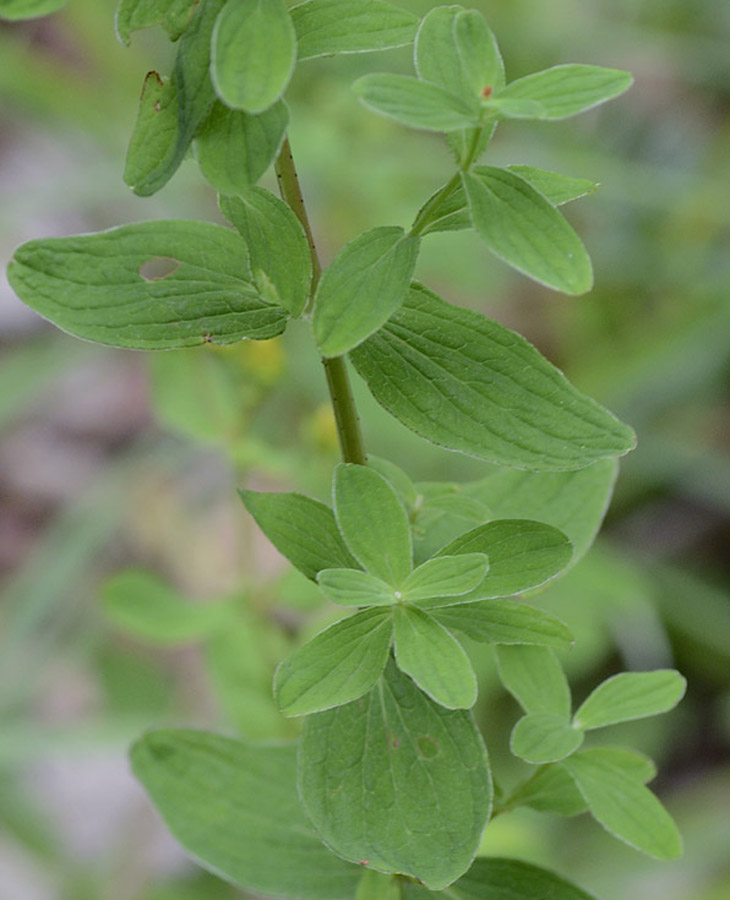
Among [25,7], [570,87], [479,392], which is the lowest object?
[479,392]

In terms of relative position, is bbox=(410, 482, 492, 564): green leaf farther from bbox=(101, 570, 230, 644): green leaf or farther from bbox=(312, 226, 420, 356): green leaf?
bbox=(101, 570, 230, 644): green leaf

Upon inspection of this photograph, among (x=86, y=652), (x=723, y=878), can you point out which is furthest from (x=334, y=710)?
(x=86, y=652)

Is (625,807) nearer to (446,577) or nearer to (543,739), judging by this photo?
(543,739)

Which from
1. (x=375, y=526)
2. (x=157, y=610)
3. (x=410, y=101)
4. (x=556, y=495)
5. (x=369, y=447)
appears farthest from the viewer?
(x=369, y=447)

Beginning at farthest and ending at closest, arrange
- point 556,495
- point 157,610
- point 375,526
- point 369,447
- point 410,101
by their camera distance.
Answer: point 369,447
point 157,610
point 556,495
point 375,526
point 410,101

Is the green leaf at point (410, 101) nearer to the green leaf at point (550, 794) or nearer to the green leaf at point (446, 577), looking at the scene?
the green leaf at point (446, 577)

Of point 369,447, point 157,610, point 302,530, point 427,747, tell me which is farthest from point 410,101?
point 369,447

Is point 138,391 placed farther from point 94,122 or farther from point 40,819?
point 40,819
